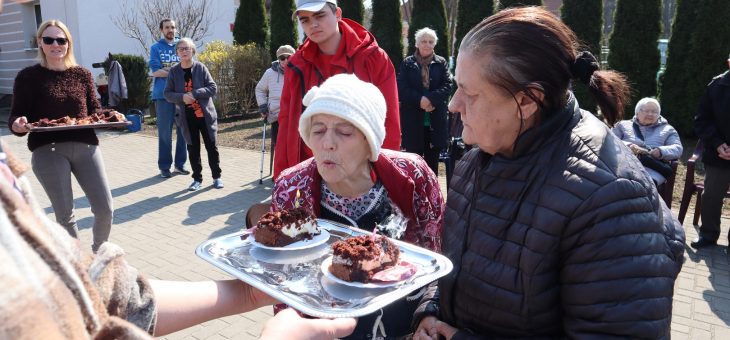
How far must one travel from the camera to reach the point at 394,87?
167 inches

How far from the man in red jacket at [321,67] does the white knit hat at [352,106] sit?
135 centimetres

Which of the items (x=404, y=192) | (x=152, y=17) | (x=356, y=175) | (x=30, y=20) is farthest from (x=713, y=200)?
(x=30, y=20)

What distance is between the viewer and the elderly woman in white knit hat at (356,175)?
2467mm

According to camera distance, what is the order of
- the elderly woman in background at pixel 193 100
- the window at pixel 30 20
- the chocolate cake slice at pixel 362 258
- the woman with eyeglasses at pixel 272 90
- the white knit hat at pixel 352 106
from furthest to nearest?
→ 1. the window at pixel 30 20
2. the woman with eyeglasses at pixel 272 90
3. the elderly woman in background at pixel 193 100
4. the white knit hat at pixel 352 106
5. the chocolate cake slice at pixel 362 258

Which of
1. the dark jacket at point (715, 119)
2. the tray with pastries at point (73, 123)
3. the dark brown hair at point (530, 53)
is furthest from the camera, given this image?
the dark jacket at point (715, 119)

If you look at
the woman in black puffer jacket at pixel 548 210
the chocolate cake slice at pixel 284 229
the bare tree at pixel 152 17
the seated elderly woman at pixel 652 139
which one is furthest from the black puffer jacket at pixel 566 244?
the bare tree at pixel 152 17

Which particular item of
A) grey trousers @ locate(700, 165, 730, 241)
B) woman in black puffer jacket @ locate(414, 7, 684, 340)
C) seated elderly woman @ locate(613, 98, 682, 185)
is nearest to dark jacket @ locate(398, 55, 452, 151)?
seated elderly woman @ locate(613, 98, 682, 185)

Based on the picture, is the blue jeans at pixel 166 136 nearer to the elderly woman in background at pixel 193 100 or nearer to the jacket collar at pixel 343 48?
the elderly woman in background at pixel 193 100

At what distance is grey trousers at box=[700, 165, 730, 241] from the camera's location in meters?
5.94

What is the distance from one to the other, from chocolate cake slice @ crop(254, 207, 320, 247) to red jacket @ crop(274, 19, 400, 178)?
170 cm

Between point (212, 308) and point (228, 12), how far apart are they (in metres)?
25.0

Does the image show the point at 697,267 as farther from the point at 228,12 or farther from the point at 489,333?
the point at 228,12

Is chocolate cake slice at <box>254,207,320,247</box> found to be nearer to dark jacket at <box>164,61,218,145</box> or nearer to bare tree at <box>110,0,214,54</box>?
dark jacket at <box>164,61,218,145</box>

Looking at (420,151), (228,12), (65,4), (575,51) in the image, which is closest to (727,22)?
(420,151)
